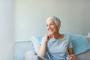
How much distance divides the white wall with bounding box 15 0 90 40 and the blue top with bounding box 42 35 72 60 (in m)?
0.42

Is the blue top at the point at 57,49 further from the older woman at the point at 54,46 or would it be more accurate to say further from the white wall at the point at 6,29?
the white wall at the point at 6,29

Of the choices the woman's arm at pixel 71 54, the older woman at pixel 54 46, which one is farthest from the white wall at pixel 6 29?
the woman's arm at pixel 71 54

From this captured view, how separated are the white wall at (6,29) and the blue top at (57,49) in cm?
65

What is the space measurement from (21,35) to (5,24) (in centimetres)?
102

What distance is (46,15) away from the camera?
200cm

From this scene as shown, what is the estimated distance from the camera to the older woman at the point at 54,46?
1590 mm

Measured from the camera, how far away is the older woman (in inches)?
62.6

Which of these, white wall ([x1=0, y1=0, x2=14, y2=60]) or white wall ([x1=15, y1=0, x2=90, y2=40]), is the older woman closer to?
white wall ([x1=15, y1=0, x2=90, y2=40])

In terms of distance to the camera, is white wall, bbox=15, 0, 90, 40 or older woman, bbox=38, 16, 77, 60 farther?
white wall, bbox=15, 0, 90, 40

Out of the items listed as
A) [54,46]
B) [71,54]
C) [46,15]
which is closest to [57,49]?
[54,46]

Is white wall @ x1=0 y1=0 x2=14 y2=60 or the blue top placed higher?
white wall @ x1=0 y1=0 x2=14 y2=60

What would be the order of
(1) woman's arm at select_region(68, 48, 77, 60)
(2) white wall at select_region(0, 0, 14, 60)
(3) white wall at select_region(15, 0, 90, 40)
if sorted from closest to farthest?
(2) white wall at select_region(0, 0, 14, 60) < (1) woman's arm at select_region(68, 48, 77, 60) < (3) white wall at select_region(15, 0, 90, 40)

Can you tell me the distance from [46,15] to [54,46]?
51cm

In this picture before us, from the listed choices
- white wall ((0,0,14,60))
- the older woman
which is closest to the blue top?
the older woman
